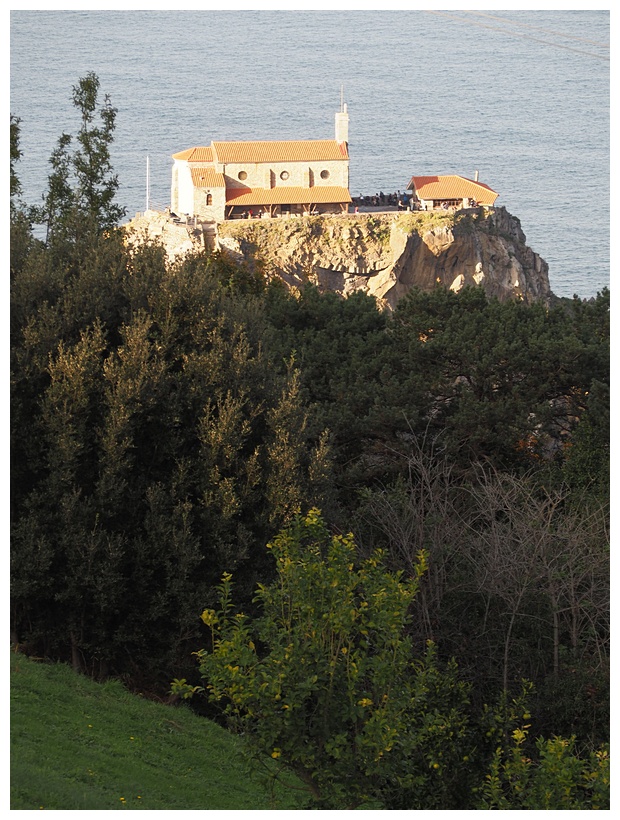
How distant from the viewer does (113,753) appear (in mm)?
9789

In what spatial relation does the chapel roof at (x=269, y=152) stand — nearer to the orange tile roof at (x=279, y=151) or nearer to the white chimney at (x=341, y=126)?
the orange tile roof at (x=279, y=151)

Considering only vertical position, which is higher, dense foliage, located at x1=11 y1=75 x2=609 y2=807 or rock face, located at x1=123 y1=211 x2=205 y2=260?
rock face, located at x1=123 y1=211 x2=205 y2=260

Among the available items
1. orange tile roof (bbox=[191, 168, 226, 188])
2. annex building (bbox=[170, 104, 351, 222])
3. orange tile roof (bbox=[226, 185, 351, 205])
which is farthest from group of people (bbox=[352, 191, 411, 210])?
orange tile roof (bbox=[191, 168, 226, 188])

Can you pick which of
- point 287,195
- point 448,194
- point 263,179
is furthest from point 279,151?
point 448,194

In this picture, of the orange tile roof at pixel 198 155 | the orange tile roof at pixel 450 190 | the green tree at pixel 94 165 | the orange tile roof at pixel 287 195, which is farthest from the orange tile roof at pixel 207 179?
the green tree at pixel 94 165

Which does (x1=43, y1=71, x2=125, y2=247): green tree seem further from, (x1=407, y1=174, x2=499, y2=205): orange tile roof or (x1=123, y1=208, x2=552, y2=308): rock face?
(x1=407, y1=174, x2=499, y2=205): orange tile roof

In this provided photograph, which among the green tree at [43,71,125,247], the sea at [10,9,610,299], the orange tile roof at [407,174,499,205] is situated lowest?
the green tree at [43,71,125,247]

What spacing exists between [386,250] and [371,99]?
191ft

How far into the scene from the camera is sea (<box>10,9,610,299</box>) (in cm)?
9350

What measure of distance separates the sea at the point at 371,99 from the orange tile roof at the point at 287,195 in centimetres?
2527

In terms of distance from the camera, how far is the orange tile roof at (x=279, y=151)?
7038 cm

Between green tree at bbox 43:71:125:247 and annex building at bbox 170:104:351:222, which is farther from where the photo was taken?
annex building at bbox 170:104:351:222

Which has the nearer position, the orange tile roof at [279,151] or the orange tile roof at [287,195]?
the orange tile roof at [287,195]

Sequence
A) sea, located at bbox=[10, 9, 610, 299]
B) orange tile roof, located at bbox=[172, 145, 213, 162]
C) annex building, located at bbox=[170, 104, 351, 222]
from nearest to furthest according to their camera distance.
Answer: annex building, located at bbox=[170, 104, 351, 222]
orange tile roof, located at bbox=[172, 145, 213, 162]
sea, located at bbox=[10, 9, 610, 299]
